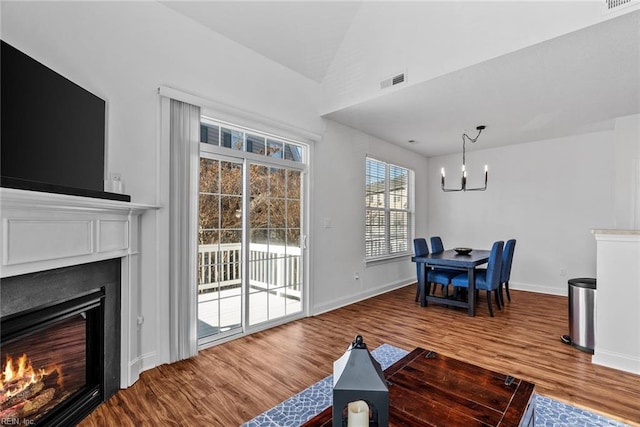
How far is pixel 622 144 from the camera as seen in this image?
419 cm

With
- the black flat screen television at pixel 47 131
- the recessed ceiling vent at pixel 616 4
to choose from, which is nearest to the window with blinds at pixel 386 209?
the recessed ceiling vent at pixel 616 4

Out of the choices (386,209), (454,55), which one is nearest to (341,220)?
(386,209)

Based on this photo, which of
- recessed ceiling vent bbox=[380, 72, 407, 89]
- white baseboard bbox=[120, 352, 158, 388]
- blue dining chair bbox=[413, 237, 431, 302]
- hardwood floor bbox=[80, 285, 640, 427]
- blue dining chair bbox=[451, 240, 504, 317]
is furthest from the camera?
blue dining chair bbox=[413, 237, 431, 302]

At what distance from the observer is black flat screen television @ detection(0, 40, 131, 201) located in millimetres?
1635

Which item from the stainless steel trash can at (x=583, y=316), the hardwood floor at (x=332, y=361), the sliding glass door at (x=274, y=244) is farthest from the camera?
the sliding glass door at (x=274, y=244)

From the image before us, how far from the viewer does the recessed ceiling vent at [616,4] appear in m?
2.11

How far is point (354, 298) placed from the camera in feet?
15.4

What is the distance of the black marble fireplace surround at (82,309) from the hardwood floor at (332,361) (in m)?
0.13

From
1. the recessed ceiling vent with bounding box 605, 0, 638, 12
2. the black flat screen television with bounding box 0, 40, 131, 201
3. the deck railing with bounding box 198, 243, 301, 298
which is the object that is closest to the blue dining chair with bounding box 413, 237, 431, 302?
the deck railing with bounding box 198, 243, 301, 298

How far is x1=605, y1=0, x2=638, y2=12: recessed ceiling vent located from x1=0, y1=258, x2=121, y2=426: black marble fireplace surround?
155 inches

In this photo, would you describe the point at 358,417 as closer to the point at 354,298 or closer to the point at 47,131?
the point at 47,131

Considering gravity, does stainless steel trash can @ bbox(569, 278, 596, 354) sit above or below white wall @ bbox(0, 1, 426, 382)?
below

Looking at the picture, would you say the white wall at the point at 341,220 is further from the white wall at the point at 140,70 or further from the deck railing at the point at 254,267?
the white wall at the point at 140,70

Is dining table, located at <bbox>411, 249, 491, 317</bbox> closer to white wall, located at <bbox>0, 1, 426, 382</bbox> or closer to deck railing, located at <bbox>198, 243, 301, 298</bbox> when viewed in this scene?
deck railing, located at <bbox>198, 243, 301, 298</bbox>
